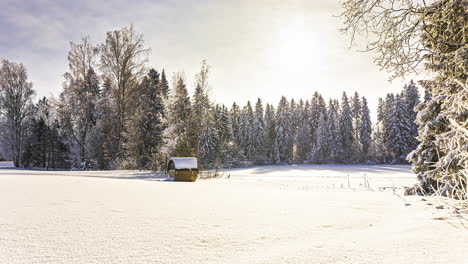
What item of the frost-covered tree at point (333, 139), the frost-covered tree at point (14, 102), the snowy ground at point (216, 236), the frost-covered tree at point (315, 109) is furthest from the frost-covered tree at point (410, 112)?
the frost-covered tree at point (14, 102)

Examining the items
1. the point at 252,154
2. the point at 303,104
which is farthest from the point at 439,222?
the point at 303,104

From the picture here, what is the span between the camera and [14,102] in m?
28.7

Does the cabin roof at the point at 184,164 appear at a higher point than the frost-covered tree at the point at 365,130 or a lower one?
lower

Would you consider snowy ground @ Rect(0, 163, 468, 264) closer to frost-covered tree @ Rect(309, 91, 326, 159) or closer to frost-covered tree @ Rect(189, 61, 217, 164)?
frost-covered tree @ Rect(189, 61, 217, 164)

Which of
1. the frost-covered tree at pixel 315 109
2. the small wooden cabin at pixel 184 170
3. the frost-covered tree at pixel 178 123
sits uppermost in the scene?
the frost-covered tree at pixel 315 109

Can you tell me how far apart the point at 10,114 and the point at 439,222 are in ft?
123

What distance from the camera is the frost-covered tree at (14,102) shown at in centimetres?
2806

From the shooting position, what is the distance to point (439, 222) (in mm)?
3461

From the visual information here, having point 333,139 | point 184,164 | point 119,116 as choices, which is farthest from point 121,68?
point 333,139

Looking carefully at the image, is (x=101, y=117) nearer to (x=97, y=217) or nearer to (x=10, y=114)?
(x=10, y=114)

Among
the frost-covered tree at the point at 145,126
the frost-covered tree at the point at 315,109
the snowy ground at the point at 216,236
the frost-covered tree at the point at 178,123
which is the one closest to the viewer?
the snowy ground at the point at 216,236

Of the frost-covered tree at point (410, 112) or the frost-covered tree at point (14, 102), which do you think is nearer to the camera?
the frost-covered tree at point (14, 102)

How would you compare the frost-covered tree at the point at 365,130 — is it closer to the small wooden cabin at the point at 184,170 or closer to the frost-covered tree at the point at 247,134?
the frost-covered tree at the point at 247,134

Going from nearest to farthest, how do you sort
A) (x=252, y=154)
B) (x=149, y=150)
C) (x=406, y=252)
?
(x=406, y=252) → (x=149, y=150) → (x=252, y=154)
